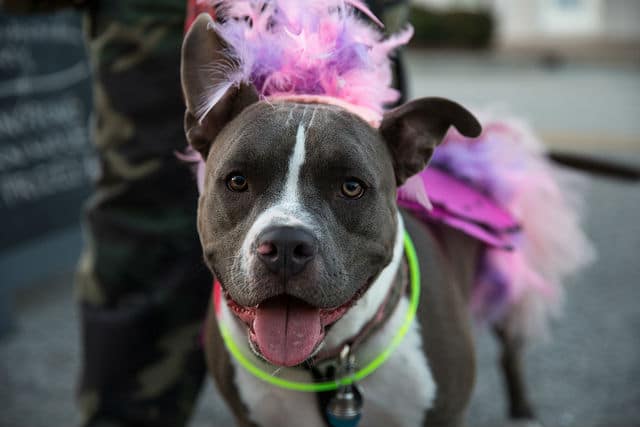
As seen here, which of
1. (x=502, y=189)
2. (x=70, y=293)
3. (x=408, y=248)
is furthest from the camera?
(x=70, y=293)

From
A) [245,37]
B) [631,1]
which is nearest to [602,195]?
[245,37]

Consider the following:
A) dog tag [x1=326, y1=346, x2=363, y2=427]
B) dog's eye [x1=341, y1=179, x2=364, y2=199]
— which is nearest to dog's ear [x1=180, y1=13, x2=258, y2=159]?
dog's eye [x1=341, y1=179, x2=364, y2=199]

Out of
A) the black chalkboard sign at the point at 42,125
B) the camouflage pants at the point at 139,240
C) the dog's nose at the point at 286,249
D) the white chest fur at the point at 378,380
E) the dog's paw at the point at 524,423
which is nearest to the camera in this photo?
the dog's nose at the point at 286,249

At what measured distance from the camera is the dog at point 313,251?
5.75ft

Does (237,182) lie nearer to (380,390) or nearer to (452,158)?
(380,390)

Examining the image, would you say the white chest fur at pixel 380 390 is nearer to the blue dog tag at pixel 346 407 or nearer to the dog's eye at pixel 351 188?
the blue dog tag at pixel 346 407

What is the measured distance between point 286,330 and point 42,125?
328 cm

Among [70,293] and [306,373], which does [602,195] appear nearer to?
[70,293]

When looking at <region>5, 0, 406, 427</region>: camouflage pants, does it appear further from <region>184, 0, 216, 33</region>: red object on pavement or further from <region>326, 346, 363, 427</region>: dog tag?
<region>326, 346, 363, 427</region>: dog tag

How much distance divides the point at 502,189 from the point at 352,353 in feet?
3.48

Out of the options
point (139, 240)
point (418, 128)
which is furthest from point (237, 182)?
point (139, 240)

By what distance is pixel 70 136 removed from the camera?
4.78 metres

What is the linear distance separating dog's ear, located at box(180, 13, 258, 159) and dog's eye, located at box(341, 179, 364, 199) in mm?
360

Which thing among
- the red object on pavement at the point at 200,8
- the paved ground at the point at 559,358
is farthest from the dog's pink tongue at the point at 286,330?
the paved ground at the point at 559,358
